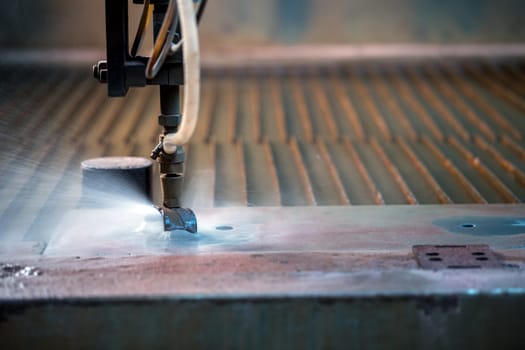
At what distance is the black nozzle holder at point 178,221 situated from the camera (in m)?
1.85

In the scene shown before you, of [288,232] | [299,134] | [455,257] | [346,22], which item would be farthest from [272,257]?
[346,22]

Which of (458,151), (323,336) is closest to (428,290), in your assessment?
(323,336)

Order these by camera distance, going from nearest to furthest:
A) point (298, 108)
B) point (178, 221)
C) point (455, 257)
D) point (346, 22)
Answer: point (455, 257) < point (178, 221) < point (298, 108) < point (346, 22)

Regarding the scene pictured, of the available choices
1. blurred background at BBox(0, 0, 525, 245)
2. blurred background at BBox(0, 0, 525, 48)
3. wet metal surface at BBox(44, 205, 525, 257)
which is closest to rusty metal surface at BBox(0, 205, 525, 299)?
wet metal surface at BBox(44, 205, 525, 257)

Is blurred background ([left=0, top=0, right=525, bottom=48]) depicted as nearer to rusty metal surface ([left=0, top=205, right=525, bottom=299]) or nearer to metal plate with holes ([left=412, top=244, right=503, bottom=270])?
rusty metal surface ([left=0, top=205, right=525, bottom=299])

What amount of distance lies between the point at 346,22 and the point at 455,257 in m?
2.80

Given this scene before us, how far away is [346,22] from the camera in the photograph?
4.28 meters

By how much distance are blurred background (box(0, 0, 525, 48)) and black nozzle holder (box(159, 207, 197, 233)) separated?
2.49m

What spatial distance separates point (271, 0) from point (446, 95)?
3.53ft

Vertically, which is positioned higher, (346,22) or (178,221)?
(346,22)

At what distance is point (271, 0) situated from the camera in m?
4.24

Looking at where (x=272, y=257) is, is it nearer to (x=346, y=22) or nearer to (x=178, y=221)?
(x=178, y=221)

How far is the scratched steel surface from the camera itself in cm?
271

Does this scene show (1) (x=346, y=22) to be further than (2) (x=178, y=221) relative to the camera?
Yes
